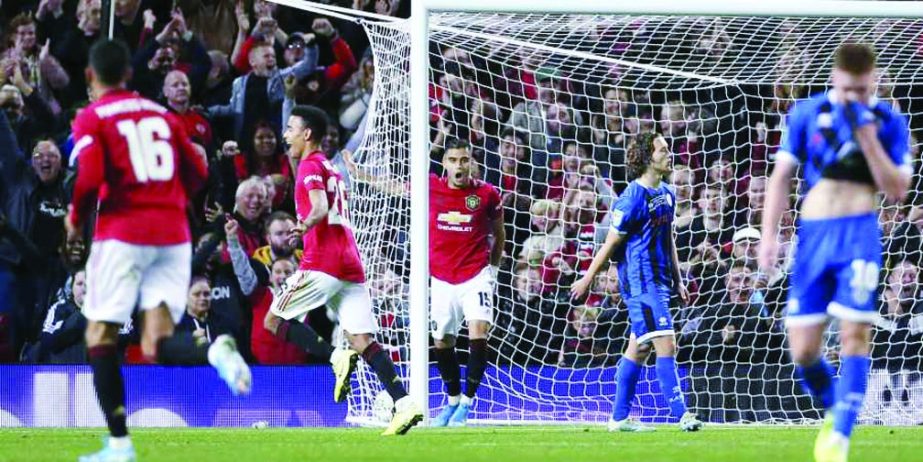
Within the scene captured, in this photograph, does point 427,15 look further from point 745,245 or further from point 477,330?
point 745,245

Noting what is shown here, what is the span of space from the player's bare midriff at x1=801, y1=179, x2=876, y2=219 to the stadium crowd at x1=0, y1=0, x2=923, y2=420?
20.6 ft

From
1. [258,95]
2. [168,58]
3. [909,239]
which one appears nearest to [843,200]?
[909,239]

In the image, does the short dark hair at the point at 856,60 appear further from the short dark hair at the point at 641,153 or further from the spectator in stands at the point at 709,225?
the spectator in stands at the point at 709,225

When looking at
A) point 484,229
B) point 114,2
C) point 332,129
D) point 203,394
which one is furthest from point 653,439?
point 114,2

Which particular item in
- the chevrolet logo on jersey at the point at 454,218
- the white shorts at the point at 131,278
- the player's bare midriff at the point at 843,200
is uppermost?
the chevrolet logo on jersey at the point at 454,218

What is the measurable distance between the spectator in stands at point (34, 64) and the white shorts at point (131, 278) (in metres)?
7.84

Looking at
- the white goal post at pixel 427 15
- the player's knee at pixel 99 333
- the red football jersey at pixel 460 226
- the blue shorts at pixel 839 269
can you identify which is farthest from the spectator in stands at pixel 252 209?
the blue shorts at pixel 839 269

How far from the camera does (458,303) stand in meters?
12.5

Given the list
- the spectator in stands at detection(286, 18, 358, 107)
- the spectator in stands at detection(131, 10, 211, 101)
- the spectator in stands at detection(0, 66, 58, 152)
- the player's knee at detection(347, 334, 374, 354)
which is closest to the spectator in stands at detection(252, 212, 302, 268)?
the spectator in stands at detection(286, 18, 358, 107)

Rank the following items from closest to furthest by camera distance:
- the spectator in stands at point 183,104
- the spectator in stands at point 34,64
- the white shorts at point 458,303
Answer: the white shorts at point 458,303, the spectator in stands at point 183,104, the spectator in stands at point 34,64

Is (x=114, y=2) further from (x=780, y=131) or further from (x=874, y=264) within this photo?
(x=874, y=264)

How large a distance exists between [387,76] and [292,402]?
2820 mm

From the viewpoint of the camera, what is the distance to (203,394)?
1333 cm

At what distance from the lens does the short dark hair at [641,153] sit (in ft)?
37.7
